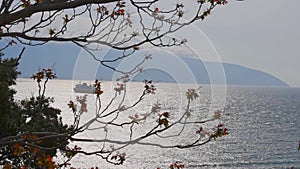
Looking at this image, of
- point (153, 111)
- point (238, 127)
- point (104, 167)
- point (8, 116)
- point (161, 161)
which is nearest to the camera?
point (153, 111)

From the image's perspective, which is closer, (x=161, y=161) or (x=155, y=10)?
(x=155, y=10)

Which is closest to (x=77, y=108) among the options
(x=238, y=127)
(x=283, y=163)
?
(x=283, y=163)

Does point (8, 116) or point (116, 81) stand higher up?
point (116, 81)

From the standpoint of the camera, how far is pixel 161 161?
39188mm

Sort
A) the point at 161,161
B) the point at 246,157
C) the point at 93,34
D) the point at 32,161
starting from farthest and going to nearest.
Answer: the point at 246,157, the point at 161,161, the point at 32,161, the point at 93,34

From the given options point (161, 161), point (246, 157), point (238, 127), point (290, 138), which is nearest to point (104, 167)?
point (161, 161)

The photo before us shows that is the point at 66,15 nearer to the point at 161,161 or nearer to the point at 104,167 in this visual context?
the point at 104,167

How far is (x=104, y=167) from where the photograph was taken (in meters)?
35.1

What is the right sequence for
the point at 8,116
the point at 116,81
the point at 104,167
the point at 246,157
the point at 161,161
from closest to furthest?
the point at 116,81, the point at 8,116, the point at 104,167, the point at 161,161, the point at 246,157

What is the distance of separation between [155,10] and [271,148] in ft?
153

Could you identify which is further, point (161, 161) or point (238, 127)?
point (238, 127)

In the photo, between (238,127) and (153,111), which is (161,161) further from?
(153,111)

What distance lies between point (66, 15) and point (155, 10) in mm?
818

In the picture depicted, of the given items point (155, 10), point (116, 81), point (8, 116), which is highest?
point (155, 10)
